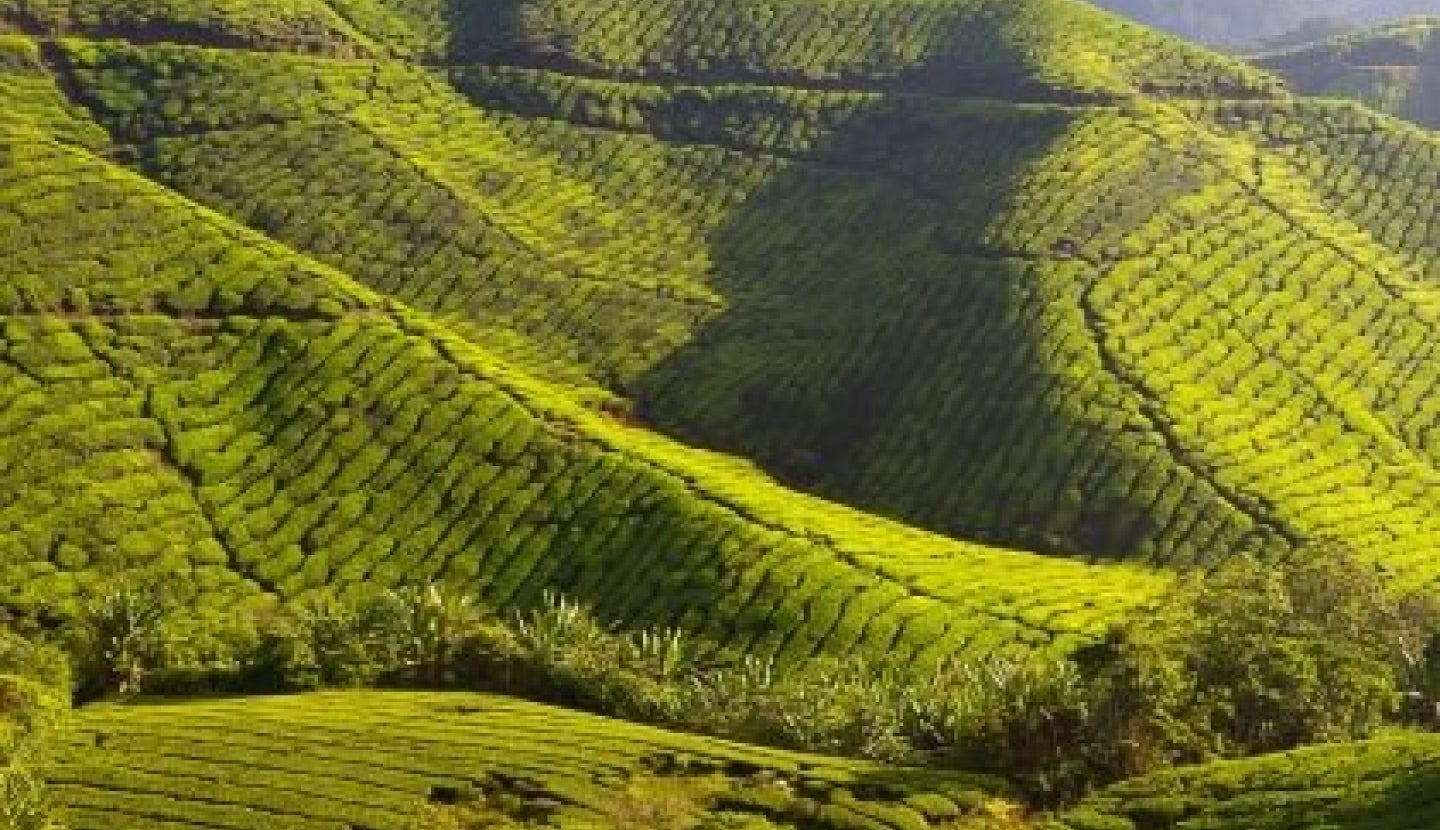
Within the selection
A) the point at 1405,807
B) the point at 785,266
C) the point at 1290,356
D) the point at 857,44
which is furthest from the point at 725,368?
the point at 1405,807

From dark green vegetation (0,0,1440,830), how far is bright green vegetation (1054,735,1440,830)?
341cm

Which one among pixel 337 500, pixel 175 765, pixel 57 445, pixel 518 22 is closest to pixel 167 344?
pixel 57 445

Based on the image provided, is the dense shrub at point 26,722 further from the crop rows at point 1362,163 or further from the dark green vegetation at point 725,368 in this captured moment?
the crop rows at point 1362,163

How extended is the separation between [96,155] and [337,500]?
5853 cm

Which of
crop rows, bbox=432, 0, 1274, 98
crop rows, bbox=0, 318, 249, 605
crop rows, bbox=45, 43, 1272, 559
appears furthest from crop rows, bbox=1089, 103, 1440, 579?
crop rows, bbox=0, 318, 249, 605

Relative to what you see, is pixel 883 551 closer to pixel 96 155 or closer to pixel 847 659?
pixel 847 659

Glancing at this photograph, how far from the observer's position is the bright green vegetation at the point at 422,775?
55.5 metres

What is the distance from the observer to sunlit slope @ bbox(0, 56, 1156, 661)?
8819 cm

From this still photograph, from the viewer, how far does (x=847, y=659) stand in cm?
7931

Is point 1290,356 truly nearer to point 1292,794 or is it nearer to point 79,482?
point 1292,794

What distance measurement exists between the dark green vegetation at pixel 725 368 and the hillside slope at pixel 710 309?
0.44 meters

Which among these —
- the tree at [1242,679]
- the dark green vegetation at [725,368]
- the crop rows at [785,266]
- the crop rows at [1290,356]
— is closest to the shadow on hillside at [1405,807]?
the tree at [1242,679]

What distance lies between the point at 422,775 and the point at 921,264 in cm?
8672

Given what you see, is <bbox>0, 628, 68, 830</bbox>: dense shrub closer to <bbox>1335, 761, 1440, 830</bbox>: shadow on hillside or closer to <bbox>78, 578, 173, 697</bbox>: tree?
<bbox>78, 578, 173, 697</bbox>: tree
